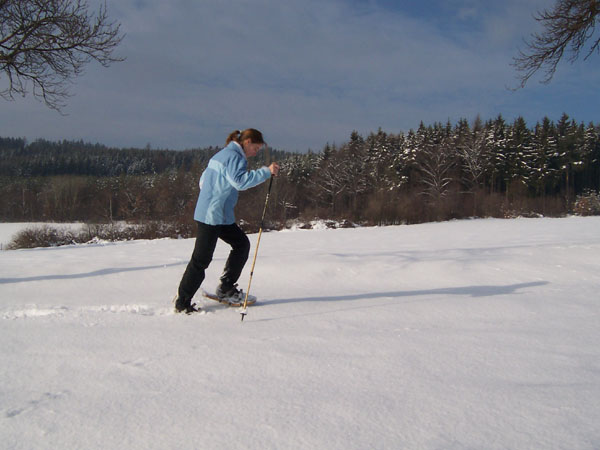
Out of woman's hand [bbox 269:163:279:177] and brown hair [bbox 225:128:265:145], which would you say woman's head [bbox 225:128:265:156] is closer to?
brown hair [bbox 225:128:265:145]

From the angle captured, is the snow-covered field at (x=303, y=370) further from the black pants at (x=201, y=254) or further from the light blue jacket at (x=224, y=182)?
the light blue jacket at (x=224, y=182)

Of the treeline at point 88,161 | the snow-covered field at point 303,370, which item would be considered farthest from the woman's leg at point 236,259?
the treeline at point 88,161

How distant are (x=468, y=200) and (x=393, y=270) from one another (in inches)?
1373

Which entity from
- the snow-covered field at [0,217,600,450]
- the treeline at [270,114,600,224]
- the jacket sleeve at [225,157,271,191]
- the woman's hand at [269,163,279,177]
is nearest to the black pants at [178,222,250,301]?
the snow-covered field at [0,217,600,450]

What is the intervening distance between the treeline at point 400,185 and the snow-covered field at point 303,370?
25.2 m

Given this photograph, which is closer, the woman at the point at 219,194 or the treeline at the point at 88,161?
the woman at the point at 219,194

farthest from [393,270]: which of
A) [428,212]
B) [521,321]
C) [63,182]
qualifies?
[63,182]

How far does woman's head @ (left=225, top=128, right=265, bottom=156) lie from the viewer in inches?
149

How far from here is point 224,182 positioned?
365 cm

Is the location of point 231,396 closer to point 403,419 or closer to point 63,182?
point 403,419

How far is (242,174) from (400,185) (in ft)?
133

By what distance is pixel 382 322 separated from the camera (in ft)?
11.0

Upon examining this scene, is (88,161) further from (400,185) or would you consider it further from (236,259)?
(236,259)

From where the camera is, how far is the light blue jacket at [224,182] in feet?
11.6
